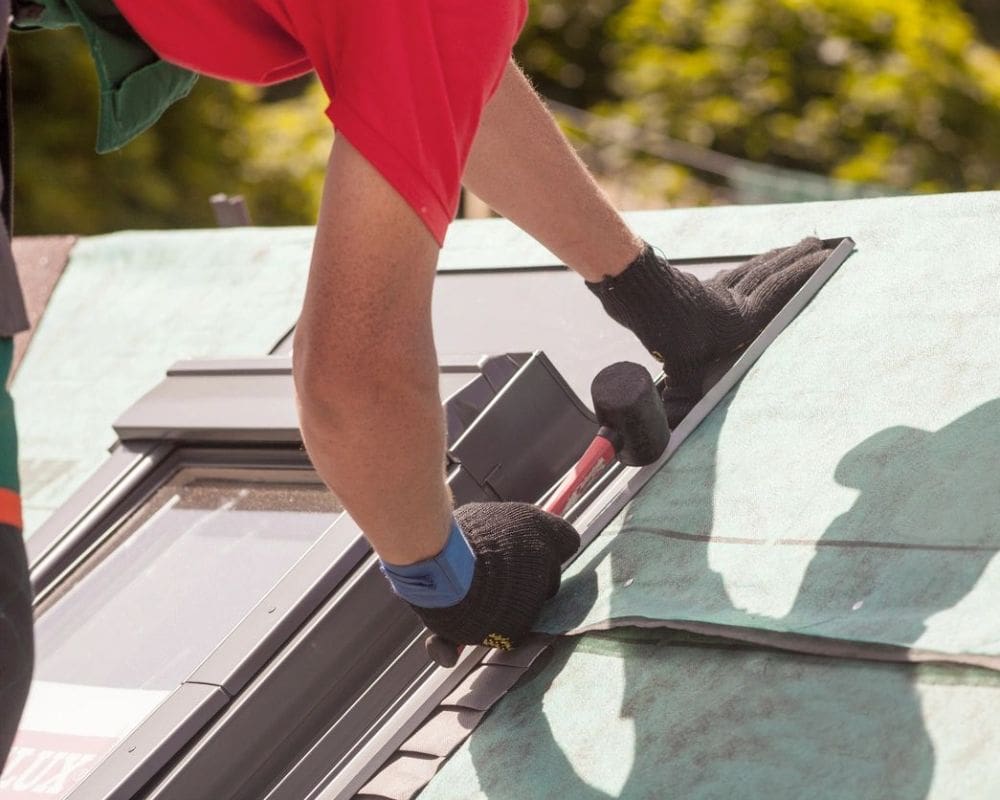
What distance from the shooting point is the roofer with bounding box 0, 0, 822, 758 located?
1.47 meters

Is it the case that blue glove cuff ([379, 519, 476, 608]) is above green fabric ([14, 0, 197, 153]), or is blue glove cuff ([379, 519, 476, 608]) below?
below

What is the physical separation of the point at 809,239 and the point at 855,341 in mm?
370

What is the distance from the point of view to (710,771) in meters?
1.55

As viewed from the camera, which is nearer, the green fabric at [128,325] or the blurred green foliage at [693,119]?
the green fabric at [128,325]

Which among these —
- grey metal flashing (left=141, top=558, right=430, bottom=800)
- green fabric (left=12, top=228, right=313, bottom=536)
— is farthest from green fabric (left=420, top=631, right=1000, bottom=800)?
green fabric (left=12, top=228, right=313, bottom=536)

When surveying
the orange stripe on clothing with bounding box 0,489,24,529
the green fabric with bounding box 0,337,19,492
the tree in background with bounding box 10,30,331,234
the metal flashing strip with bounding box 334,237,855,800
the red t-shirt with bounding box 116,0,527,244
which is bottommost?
the tree in background with bounding box 10,30,331,234

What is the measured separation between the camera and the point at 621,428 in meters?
2.05

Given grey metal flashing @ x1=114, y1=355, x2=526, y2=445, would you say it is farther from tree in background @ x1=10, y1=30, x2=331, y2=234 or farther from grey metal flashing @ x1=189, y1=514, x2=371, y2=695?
tree in background @ x1=10, y1=30, x2=331, y2=234

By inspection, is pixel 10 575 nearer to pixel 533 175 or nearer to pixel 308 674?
pixel 308 674

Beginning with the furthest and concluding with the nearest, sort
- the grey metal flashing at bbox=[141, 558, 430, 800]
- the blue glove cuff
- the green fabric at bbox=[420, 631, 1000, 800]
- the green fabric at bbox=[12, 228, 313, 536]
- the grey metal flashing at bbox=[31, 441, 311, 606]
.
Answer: the green fabric at bbox=[12, 228, 313, 536] → the grey metal flashing at bbox=[31, 441, 311, 606] → the grey metal flashing at bbox=[141, 558, 430, 800] → the blue glove cuff → the green fabric at bbox=[420, 631, 1000, 800]

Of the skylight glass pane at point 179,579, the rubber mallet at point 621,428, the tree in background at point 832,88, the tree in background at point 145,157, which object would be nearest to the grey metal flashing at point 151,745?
the skylight glass pane at point 179,579

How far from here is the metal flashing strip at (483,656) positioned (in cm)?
179

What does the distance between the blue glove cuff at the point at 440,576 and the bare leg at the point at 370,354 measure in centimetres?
9

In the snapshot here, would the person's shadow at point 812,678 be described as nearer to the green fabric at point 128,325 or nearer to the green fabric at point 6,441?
the green fabric at point 6,441
